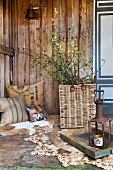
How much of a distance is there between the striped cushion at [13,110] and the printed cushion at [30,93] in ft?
0.84

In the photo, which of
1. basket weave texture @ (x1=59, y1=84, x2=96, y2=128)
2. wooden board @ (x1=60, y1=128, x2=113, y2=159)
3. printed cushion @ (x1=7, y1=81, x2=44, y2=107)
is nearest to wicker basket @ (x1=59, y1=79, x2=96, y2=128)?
basket weave texture @ (x1=59, y1=84, x2=96, y2=128)

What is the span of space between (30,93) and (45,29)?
116 centimetres

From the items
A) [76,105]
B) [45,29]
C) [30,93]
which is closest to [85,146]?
[76,105]

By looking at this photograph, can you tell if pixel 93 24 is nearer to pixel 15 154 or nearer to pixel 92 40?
pixel 92 40

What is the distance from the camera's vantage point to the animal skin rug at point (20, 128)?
2623 millimetres

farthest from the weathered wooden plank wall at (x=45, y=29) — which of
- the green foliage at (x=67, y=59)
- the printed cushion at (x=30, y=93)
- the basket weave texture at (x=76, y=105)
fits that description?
the basket weave texture at (x=76, y=105)

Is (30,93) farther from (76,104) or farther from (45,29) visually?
(45,29)

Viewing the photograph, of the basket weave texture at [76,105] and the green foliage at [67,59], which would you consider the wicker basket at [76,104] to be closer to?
the basket weave texture at [76,105]

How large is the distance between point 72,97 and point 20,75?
4.68 ft

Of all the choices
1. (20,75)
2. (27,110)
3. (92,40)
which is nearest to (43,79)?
(20,75)

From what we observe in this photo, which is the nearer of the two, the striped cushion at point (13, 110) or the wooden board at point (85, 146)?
the wooden board at point (85, 146)

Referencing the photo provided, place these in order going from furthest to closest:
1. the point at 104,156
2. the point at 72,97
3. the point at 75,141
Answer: the point at 72,97
the point at 75,141
the point at 104,156

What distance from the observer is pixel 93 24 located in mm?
3703

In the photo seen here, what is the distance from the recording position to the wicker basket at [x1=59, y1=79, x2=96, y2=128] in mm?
2715
